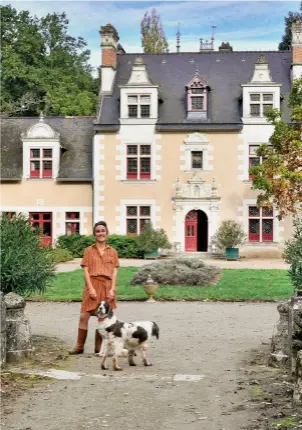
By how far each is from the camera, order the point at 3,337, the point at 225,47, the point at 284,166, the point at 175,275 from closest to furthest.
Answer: the point at 3,337 < the point at 175,275 < the point at 284,166 < the point at 225,47

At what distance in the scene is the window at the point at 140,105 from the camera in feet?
110

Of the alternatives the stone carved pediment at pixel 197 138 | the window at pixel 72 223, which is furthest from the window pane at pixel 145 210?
the stone carved pediment at pixel 197 138

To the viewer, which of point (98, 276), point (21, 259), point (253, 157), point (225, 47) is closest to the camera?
point (98, 276)

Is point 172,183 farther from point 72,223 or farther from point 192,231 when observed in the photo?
point 72,223

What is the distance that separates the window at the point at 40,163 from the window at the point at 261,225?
32.8 feet

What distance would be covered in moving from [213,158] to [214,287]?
1482 centimetres

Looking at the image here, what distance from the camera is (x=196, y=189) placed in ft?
109

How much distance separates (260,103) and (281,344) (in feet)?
82.8

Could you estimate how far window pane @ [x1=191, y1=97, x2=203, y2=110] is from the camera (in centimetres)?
3356

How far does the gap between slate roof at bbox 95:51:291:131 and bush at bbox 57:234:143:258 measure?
5.38m

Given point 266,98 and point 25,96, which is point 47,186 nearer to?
point 266,98

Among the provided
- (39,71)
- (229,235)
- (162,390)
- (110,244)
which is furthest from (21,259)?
(39,71)

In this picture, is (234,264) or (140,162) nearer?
(234,264)

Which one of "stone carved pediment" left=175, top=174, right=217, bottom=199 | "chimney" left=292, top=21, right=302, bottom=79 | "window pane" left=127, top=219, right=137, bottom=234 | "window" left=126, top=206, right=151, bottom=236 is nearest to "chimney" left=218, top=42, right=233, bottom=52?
"chimney" left=292, top=21, right=302, bottom=79
